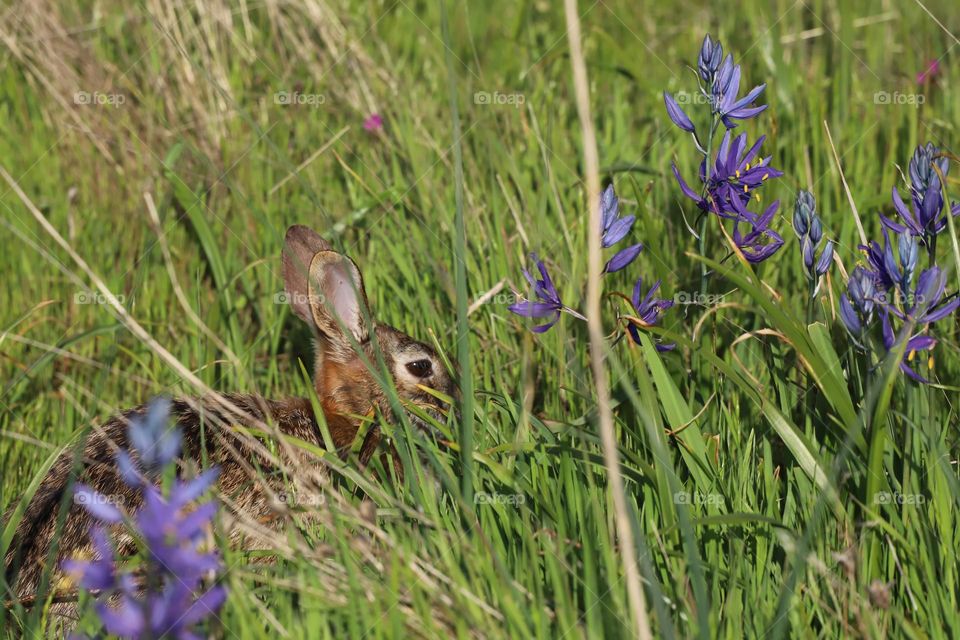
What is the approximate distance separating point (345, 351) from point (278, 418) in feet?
2.02

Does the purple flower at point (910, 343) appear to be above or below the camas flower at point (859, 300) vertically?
below

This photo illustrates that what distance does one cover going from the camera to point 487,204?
5309 millimetres

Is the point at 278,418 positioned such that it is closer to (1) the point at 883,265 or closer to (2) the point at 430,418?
(2) the point at 430,418

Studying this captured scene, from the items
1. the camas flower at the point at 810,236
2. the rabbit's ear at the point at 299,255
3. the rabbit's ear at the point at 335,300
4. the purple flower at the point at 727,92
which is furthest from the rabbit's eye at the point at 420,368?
the camas flower at the point at 810,236

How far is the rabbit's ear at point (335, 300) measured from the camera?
15.2ft

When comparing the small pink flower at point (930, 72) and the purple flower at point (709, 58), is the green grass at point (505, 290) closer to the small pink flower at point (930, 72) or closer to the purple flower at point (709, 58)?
the small pink flower at point (930, 72)

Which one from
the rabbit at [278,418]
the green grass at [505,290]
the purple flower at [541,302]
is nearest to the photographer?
the green grass at [505,290]

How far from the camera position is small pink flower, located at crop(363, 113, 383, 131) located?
5766mm

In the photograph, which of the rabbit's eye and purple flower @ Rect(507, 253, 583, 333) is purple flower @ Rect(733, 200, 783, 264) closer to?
purple flower @ Rect(507, 253, 583, 333)

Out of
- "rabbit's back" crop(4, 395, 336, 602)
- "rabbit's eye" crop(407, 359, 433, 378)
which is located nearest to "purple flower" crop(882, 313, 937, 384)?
"rabbit's back" crop(4, 395, 336, 602)

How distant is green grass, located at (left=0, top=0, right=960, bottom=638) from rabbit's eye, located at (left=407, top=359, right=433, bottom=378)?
0.17m

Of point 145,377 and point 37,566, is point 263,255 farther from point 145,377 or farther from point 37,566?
point 37,566

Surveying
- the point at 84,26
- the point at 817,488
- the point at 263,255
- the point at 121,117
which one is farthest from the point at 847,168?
the point at 84,26

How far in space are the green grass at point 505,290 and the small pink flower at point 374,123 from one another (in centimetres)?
12
